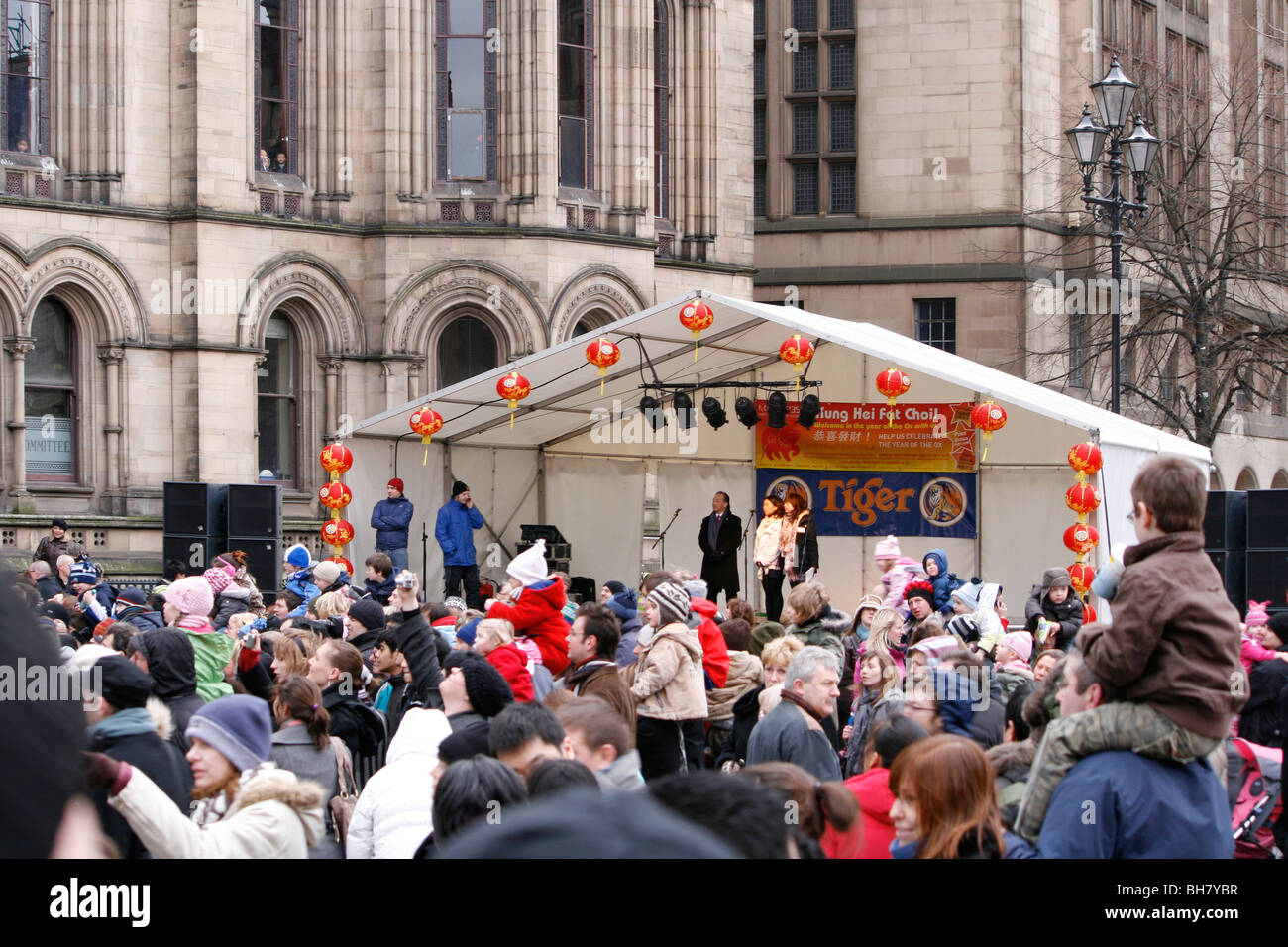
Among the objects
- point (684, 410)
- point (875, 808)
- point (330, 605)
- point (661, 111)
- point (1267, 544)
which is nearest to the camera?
point (875, 808)

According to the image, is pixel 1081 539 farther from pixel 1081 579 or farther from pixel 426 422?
pixel 426 422

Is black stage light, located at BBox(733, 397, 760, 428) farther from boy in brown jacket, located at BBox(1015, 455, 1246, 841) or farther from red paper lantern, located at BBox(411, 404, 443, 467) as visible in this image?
boy in brown jacket, located at BBox(1015, 455, 1246, 841)

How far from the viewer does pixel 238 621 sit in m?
11.3

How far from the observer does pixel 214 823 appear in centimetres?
523

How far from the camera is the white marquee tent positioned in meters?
20.0

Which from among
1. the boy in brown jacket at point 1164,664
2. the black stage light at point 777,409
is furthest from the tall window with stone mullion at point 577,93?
the boy in brown jacket at point 1164,664

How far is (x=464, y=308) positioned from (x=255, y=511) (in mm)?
8921

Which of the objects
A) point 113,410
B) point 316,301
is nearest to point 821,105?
point 316,301

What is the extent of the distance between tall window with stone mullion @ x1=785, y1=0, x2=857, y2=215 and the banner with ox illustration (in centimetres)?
1202

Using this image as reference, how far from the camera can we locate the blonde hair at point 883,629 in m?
10.5

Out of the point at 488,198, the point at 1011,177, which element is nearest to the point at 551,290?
the point at 488,198

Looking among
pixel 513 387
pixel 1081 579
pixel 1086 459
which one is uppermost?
pixel 513 387

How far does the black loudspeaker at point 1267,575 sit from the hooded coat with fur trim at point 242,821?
17.0 meters

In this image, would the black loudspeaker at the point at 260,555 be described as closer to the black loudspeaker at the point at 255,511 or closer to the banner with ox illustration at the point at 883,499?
the black loudspeaker at the point at 255,511
